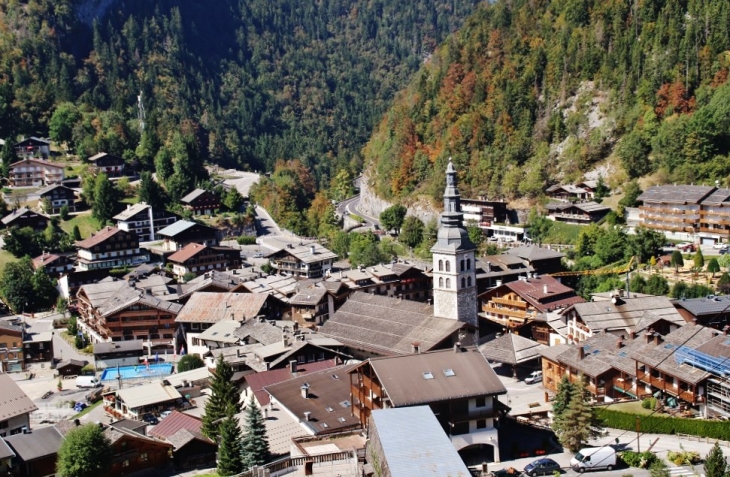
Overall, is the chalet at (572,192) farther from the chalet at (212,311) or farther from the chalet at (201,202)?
the chalet at (201,202)

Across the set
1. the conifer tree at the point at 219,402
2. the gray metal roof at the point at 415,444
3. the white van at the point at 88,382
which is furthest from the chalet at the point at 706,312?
the white van at the point at 88,382

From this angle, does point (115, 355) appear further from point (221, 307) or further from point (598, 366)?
point (598, 366)

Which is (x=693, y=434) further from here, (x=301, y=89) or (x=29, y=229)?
(x=301, y=89)

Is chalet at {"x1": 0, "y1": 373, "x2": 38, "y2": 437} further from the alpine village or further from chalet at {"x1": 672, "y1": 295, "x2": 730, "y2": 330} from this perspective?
chalet at {"x1": 672, "y1": 295, "x2": 730, "y2": 330}

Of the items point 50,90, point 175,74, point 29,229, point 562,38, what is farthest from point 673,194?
point 175,74

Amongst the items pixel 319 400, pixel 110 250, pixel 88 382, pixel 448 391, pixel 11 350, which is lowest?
pixel 88 382

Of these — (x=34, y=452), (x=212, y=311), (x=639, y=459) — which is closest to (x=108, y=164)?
(x=212, y=311)
